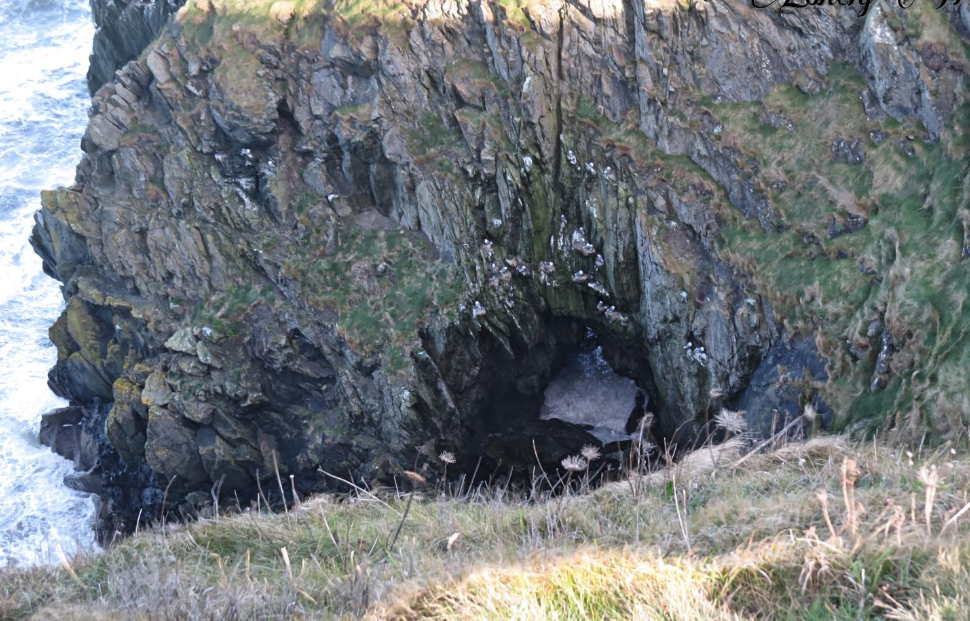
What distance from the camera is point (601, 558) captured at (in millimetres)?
4395

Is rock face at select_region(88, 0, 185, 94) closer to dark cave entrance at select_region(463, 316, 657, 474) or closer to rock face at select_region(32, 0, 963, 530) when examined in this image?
rock face at select_region(32, 0, 963, 530)

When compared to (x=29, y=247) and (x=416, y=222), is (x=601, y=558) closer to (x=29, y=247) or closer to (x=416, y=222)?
(x=416, y=222)

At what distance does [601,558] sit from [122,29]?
33.3 m

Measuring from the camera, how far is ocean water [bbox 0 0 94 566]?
2341cm

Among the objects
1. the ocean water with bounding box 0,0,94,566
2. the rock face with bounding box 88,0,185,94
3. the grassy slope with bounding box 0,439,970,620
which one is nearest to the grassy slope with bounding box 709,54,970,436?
the grassy slope with bounding box 0,439,970,620

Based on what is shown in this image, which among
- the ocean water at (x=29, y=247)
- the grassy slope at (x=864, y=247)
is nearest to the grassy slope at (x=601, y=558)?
the grassy slope at (x=864, y=247)

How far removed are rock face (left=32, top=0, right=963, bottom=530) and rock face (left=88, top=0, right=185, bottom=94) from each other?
→ 4.57m

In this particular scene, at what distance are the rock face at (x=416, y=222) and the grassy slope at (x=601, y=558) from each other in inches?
476

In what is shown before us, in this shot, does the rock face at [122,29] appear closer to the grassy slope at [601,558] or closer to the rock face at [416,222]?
the rock face at [416,222]

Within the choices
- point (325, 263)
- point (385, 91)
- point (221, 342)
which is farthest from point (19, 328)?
point (385, 91)

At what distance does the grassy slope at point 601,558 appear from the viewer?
3.83m

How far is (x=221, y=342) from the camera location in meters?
22.2

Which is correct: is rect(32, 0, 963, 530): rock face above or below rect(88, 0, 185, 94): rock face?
below

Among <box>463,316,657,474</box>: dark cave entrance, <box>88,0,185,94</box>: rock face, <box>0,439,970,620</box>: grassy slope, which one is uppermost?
<box>88,0,185,94</box>: rock face
